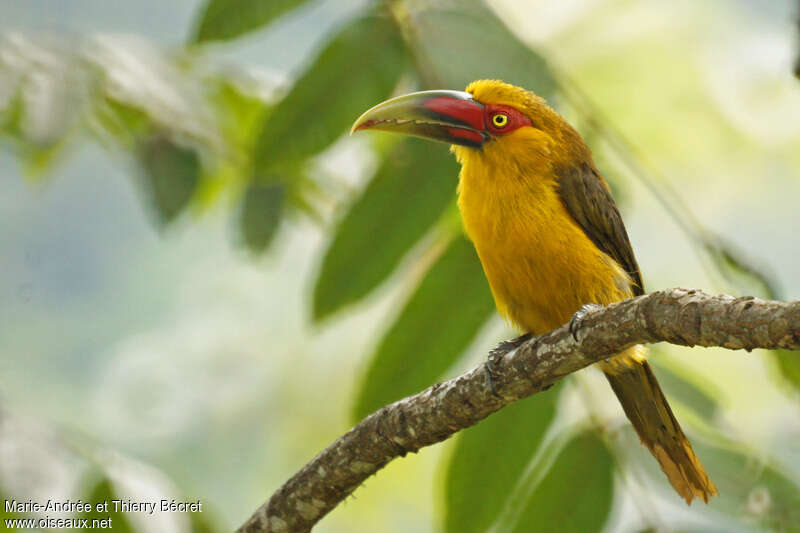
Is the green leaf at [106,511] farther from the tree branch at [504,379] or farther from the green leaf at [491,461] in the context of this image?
the green leaf at [491,461]

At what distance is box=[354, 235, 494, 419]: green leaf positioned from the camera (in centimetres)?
294

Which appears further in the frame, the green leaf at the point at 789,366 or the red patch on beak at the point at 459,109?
the red patch on beak at the point at 459,109

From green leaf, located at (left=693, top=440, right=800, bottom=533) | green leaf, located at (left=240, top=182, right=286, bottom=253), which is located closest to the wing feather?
green leaf, located at (left=693, top=440, right=800, bottom=533)

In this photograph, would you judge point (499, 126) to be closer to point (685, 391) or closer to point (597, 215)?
point (597, 215)

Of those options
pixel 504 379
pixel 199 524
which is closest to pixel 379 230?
pixel 504 379

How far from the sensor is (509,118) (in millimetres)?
3125

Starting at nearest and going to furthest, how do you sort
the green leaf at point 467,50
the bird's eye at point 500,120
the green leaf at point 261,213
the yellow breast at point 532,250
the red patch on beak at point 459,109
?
the yellow breast at point 532,250, the red patch on beak at point 459,109, the green leaf at point 467,50, the bird's eye at point 500,120, the green leaf at point 261,213

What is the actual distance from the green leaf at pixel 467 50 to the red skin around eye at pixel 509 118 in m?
0.13

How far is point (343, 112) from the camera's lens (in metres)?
3.07

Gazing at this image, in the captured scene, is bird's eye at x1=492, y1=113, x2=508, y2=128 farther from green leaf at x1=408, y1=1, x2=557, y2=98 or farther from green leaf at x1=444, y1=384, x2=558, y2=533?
green leaf at x1=444, y1=384, x2=558, y2=533

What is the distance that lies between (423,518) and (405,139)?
510cm

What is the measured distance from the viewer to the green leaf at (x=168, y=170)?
3.81 m

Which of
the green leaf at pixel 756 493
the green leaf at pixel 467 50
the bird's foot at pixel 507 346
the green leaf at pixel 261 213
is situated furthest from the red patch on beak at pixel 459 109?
the green leaf at pixel 756 493

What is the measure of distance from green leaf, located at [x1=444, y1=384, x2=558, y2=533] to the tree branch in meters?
0.39
